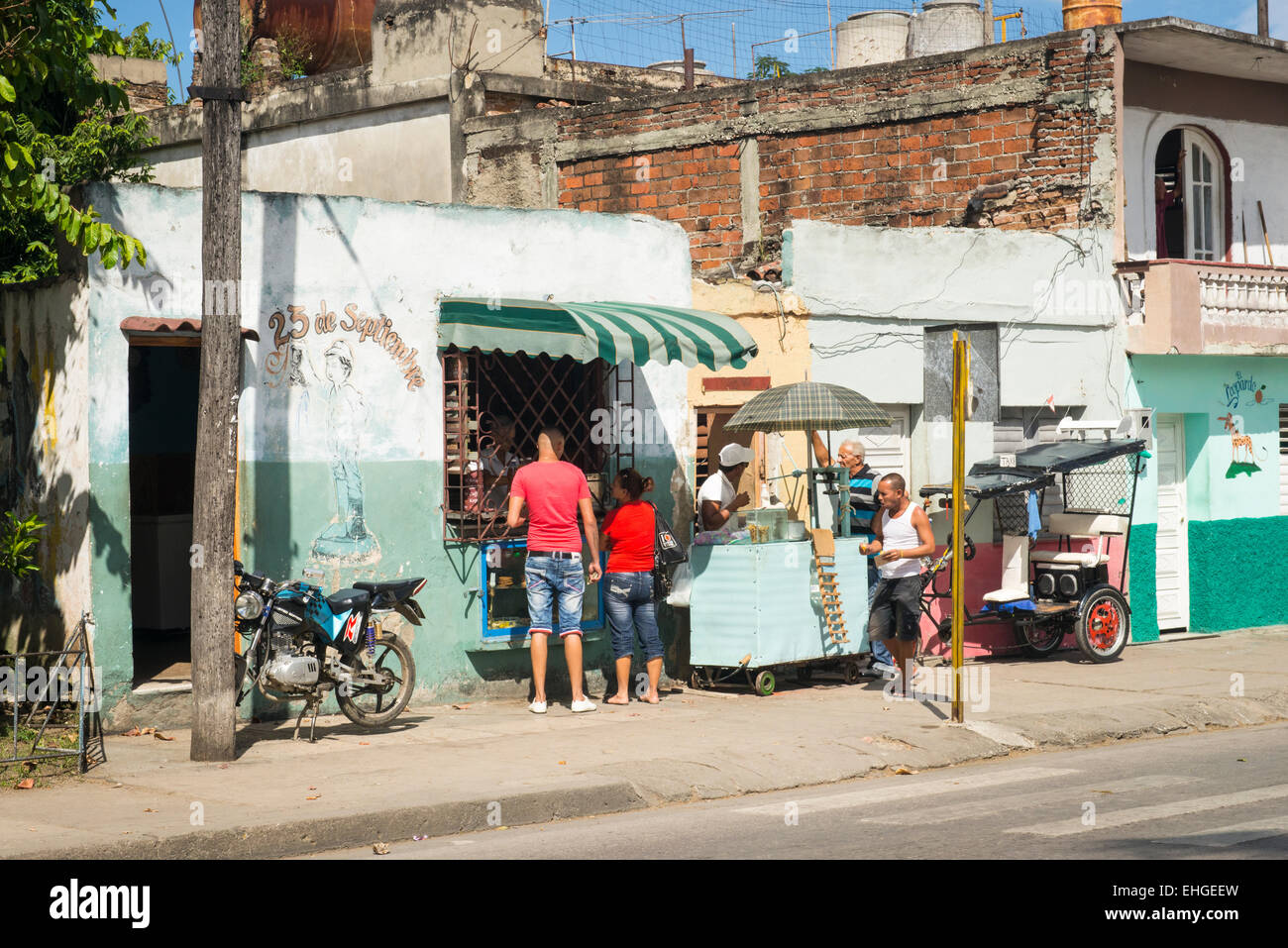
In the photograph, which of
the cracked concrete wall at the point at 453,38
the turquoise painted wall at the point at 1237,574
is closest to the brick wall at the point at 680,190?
the cracked concrete wall at the point at 453,38

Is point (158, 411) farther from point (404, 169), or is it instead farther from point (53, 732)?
point (404, 169)

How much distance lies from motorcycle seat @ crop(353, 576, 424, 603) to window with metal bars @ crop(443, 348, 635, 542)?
3.83 ft

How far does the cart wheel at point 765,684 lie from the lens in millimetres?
12461

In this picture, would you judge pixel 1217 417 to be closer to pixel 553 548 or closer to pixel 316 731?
pixel 553 548

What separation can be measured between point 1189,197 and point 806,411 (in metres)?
7.99

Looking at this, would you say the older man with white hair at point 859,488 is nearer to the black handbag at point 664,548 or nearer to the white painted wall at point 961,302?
the white painted wall at point 961,302

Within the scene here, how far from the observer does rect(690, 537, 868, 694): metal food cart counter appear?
12.3 m

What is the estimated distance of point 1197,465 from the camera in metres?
17.3

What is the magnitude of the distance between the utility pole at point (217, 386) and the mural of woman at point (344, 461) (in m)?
1.74

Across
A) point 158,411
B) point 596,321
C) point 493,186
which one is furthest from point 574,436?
point 493,186

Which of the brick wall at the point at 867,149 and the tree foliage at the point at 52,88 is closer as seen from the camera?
the tree foliage at the point at 52,88

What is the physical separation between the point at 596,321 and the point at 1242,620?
9804mm

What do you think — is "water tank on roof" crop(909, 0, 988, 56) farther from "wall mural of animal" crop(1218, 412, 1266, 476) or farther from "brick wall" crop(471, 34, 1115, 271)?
"wall mural of animal" crop(1218, 412, 1266, 476)

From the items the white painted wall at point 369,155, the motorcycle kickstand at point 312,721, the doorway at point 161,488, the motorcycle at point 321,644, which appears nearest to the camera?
the motorcycle at point 321,644
